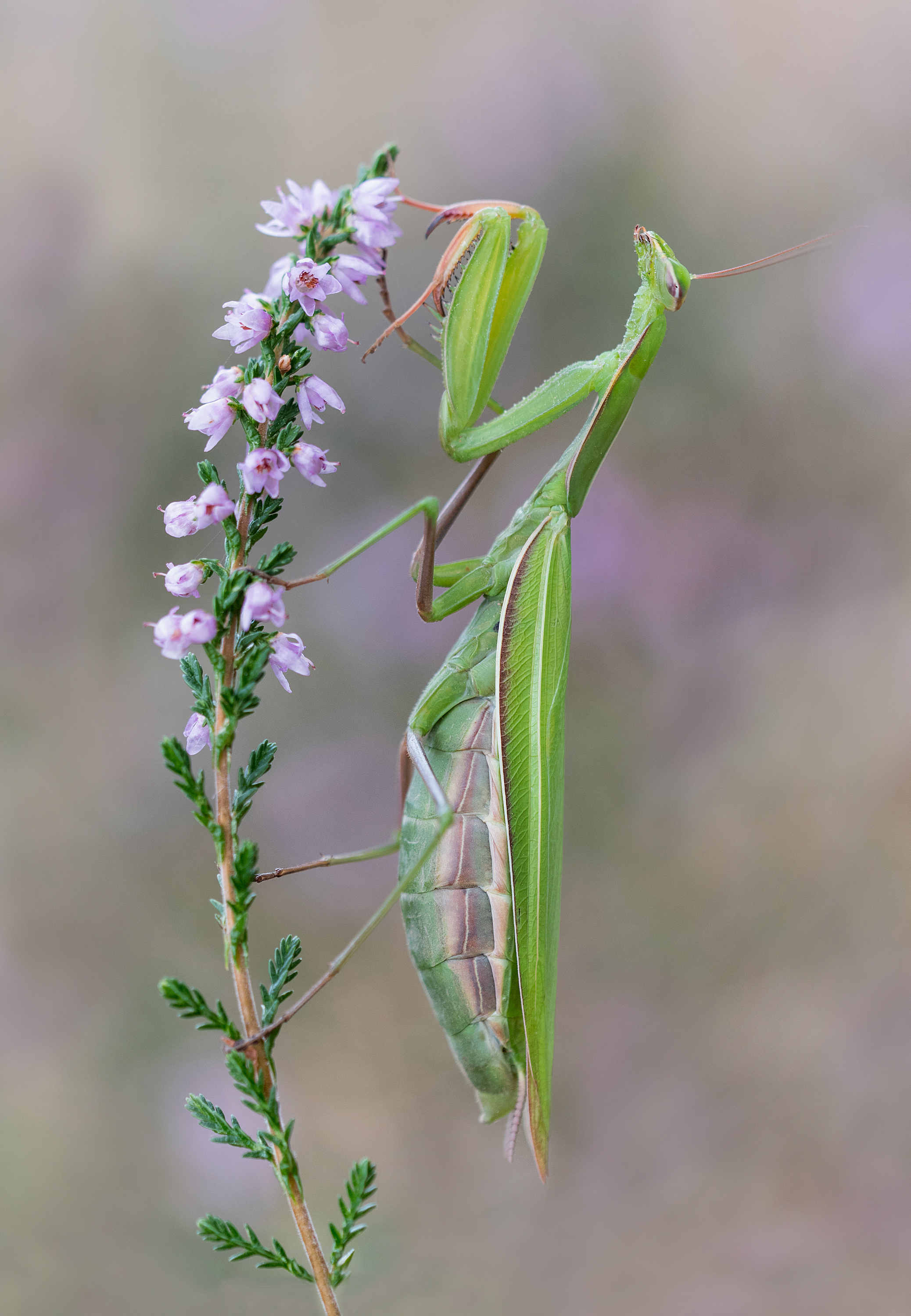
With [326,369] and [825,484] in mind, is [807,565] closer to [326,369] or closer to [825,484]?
[825,484]

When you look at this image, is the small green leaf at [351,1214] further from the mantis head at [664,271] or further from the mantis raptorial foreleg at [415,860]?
the mantis head at [664,271]

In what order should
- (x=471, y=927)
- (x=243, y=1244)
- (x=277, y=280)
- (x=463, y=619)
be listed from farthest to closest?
(x=463, y=619) < (x=471, y=927) < (x=277, y=280) < (x=243, y=1244)

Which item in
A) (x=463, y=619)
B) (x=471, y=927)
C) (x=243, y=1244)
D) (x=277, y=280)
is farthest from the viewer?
(x=463, y=619)

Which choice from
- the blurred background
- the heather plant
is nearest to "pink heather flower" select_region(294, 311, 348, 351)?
the heather plant

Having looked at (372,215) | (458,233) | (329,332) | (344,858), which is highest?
(458,233)

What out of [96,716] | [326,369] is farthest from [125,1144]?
[326,369]

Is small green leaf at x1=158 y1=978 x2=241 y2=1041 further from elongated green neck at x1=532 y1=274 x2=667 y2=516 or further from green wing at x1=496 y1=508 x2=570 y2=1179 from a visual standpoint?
elongated green neck at x1=532 y1=274 x2=667 y2=516

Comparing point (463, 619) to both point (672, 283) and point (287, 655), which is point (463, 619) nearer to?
point (672, 283)

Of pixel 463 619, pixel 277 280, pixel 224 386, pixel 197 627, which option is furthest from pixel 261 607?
pixel 463 619
